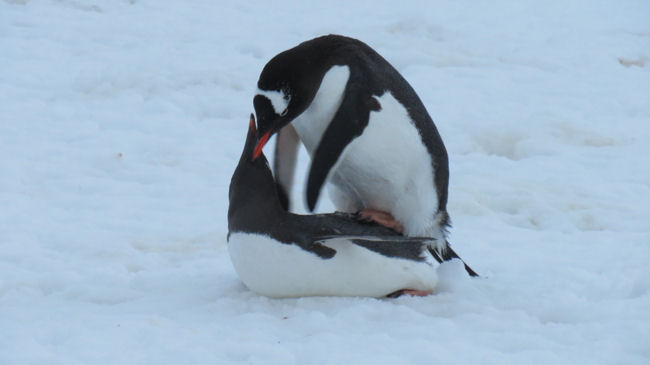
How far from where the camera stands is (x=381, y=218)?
308cm

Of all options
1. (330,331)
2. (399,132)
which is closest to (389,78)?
(399,132)

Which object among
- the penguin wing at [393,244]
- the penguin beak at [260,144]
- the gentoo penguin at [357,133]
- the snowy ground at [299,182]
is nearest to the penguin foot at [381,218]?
the gentoo penguin at [357,133]

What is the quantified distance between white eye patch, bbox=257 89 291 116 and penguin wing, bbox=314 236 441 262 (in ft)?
1.38

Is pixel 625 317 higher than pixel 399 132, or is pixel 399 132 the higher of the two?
pixel 399 132

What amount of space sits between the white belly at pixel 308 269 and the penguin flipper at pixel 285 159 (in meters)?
0.38

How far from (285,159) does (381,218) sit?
0.40 m

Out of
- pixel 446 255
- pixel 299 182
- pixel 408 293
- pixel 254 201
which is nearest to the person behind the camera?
pixel 254 201

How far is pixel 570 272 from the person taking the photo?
11.0 ft

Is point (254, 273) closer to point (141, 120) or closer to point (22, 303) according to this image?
point (22, 303)

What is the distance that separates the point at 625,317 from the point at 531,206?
1.69 meters

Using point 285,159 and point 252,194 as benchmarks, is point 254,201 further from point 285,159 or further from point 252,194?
point 285,159

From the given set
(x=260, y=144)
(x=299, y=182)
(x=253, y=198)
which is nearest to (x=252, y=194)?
(x=253, y=198)

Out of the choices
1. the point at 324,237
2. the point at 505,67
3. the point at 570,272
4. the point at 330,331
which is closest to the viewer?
the point at 330,331

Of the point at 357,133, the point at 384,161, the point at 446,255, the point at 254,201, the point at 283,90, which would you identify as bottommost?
the point at 446,255
